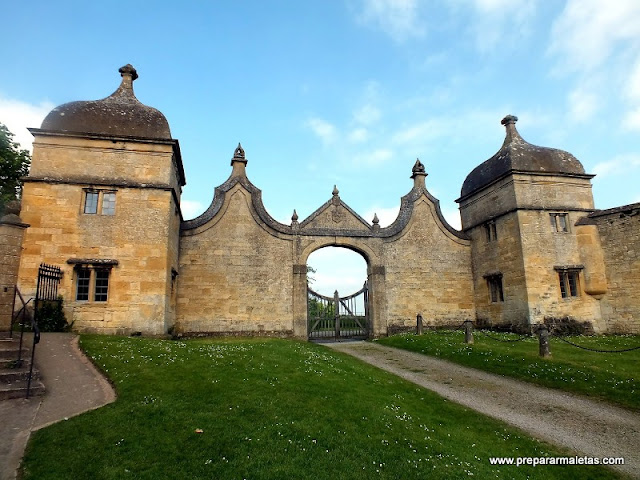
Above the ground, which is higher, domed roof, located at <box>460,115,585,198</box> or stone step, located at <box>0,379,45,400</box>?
domed roof, located at <box>460,115,585,198</box>

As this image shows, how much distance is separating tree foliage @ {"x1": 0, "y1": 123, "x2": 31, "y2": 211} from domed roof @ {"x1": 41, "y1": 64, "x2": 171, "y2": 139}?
16.8 feet

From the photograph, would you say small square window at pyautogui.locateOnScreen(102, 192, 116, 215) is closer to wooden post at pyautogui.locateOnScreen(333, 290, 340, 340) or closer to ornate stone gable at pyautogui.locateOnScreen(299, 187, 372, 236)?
ornate stone gable at pyautogui.locateOnScreen(299, 187, 372, 236)

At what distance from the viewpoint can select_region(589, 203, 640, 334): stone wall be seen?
18.0 m

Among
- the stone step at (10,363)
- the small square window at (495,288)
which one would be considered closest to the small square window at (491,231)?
the small square window at (495,288)

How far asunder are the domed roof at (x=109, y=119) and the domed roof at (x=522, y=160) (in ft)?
56.1

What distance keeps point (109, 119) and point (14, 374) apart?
11.7 m

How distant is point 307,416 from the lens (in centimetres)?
702

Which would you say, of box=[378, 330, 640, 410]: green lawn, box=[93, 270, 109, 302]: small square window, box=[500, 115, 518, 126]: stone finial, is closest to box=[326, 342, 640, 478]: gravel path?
box=[378, 330, 640, 410]: green lawn

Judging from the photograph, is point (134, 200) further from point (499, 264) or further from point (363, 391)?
point (499, 264)

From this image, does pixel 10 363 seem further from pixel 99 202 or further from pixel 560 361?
pixel 560 361

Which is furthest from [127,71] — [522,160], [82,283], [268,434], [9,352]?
[522,160]

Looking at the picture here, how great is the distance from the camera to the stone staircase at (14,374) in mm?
7613

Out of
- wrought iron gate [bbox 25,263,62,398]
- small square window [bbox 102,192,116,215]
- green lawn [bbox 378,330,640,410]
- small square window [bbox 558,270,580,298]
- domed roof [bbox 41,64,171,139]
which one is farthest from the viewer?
small square window [bbox 558,270,580,298]

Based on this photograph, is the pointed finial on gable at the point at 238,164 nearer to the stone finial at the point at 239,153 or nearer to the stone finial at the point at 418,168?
the stone finial at the point at 239,153
